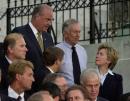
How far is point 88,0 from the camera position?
49.8 ft

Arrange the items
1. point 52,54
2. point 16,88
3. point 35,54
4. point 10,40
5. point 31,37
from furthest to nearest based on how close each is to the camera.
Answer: point 31,37, point 35,54, point 52,54, point 10,40, point 16,88

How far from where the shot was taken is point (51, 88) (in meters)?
8.00

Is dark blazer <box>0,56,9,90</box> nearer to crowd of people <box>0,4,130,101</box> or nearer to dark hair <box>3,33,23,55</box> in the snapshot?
crowd of people <box>0,4,130,101</box>

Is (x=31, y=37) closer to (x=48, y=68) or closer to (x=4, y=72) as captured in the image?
(x=48, y=68)

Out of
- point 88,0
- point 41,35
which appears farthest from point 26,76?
point 88,0

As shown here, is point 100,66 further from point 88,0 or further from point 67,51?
point 88,0

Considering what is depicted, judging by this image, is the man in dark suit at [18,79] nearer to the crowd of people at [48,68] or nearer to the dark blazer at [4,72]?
the crowd of people at [48,68]

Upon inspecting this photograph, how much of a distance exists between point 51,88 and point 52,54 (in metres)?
1.11

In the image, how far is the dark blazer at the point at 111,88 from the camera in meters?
9.75

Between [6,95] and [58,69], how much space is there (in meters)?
1.35

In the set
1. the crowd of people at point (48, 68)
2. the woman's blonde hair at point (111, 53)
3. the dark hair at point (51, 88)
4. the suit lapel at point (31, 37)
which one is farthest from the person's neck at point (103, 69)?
the dark hair at point (51, 88)

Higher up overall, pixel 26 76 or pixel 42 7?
pixel 42 7

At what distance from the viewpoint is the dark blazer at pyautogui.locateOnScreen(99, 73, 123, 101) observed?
32.0 feet

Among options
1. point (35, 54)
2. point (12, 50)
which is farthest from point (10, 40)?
point (35, 54)
